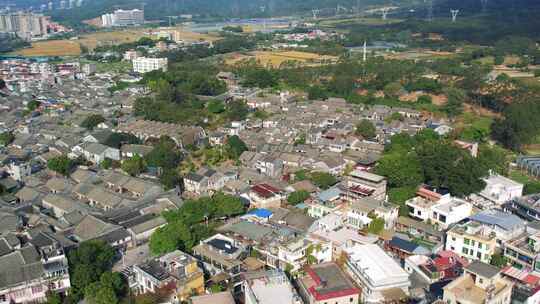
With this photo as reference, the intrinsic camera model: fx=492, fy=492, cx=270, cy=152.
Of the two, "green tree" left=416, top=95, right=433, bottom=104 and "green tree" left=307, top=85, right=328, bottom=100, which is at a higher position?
"green tree" left=307, top=85, right=328, bottom=100

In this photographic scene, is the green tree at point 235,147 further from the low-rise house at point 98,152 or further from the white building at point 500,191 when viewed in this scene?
the white building at point 500,191

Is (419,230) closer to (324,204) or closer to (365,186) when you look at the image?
(365,186)

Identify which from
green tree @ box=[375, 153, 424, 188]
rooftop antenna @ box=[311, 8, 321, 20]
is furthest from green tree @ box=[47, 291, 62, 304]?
rooftop antenna @ box=[311, 8, 321, 20]

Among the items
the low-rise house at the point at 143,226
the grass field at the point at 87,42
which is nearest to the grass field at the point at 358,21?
the grass field at the point at 87,42

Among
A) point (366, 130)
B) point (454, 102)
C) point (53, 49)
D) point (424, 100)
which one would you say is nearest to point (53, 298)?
point (366, 130)

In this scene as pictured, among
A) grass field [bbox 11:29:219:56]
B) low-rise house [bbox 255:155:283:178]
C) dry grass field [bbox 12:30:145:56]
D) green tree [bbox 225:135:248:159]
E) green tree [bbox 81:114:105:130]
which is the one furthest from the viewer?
grass field [bbox 11:29:219:56]

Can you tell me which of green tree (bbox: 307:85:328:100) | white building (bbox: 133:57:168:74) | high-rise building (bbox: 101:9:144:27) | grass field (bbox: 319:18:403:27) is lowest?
green tree (bbox: 307:85:328:100)

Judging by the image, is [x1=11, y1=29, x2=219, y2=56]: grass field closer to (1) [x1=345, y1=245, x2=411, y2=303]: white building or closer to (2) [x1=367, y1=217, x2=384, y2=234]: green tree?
(2) [x1=367, y1=217, x2=384, y2=234]: green tree
